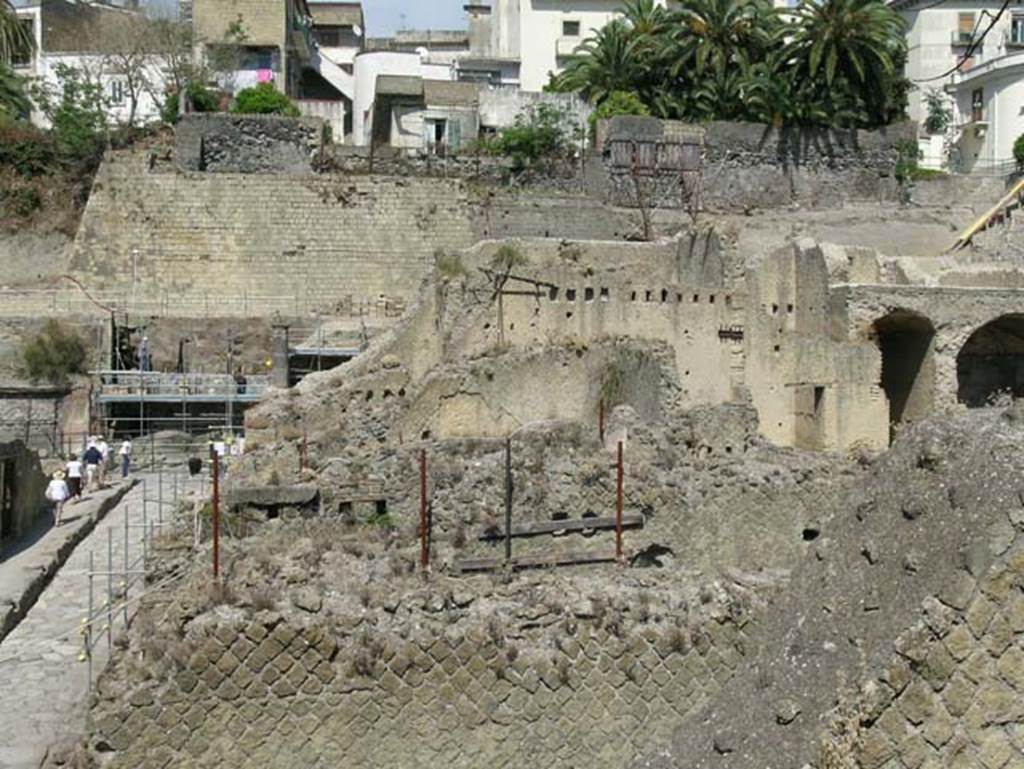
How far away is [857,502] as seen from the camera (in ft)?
15.9

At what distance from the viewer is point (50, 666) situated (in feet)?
31.5

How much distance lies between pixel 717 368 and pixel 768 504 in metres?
7.40

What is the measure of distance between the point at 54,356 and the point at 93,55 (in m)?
18.7

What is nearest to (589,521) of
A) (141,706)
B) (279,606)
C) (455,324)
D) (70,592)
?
(279,606)

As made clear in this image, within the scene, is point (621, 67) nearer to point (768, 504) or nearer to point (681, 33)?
point (681, 33)

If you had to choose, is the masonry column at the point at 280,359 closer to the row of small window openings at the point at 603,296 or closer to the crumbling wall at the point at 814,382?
the row of small window openings at the point at 603,296

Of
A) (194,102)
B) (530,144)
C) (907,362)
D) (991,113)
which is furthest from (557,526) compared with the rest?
(991,113)

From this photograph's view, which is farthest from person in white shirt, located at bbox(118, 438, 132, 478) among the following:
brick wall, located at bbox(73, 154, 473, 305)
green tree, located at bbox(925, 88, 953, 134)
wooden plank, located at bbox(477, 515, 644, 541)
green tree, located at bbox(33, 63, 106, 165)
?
green tree, located at bbox(925, 88, 953, 134)

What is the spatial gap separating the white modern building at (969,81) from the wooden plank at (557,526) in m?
26.3

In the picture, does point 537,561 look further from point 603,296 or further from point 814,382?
point 814,382

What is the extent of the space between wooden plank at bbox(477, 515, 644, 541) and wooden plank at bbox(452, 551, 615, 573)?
247 millimetres

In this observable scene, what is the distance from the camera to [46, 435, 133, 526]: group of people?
15.2 meters

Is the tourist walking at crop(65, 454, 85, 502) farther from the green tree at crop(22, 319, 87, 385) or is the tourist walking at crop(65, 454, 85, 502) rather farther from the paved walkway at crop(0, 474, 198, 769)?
the green tree at crop(22, 319, 87, 385)

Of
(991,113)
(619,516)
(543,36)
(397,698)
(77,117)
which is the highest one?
(543,36)
